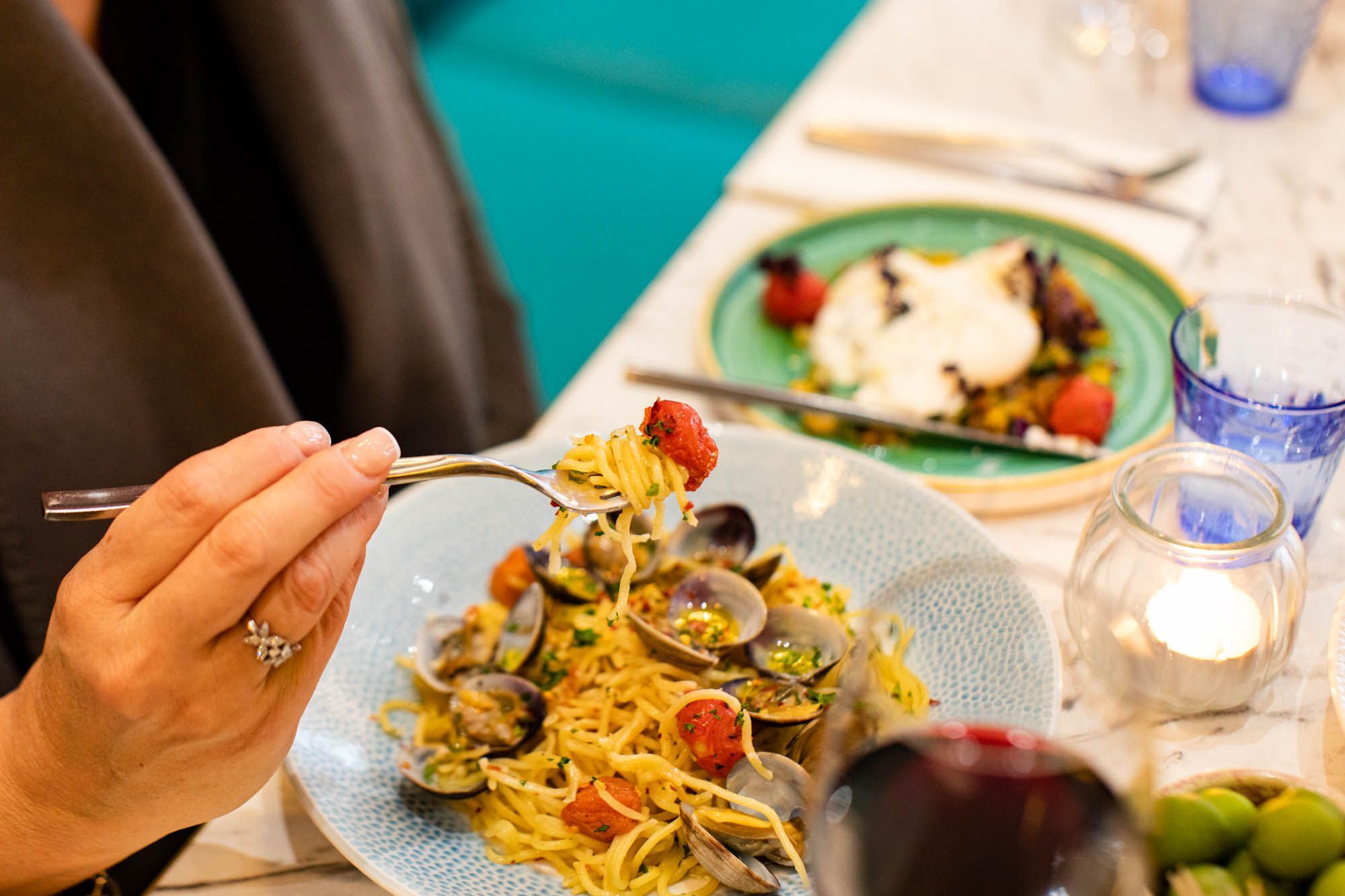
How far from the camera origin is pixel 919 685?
4.00ft

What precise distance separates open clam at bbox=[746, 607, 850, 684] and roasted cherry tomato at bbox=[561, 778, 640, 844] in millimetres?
222

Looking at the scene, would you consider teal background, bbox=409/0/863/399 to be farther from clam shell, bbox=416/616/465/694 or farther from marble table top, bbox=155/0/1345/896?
clam shell, bbox=416/616/465/694

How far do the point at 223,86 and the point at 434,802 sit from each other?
126 centimetres

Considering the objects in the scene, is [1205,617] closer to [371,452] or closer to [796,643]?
[796,643]

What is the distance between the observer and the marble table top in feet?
4.00

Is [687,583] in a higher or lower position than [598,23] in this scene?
higher

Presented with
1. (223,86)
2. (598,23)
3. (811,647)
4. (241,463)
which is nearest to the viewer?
(241,463)

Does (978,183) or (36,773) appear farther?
(978,183)

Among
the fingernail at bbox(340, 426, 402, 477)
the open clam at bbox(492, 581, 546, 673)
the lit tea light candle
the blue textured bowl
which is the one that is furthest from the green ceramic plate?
the fingernail at bbox(340, 426, 402, 477)

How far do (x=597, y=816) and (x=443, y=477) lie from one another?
1.23 ft

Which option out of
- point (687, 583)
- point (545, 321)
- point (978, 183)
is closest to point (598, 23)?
point (545, 321)

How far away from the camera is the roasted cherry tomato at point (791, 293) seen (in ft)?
6.32

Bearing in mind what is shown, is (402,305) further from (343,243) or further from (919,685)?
(919,685)

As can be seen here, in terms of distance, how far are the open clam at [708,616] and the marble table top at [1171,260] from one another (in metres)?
0.33
